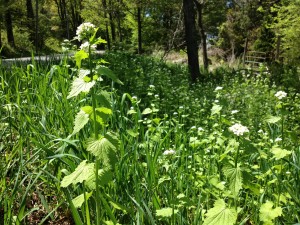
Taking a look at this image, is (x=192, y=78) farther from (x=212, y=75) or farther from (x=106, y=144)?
(x=106, y=144)

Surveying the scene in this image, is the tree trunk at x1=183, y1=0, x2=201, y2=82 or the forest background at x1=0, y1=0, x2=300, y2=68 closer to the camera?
the tree trunk at x1=183, y1=0, x2=201, y2=82

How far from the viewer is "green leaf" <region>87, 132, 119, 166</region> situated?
4.06ft

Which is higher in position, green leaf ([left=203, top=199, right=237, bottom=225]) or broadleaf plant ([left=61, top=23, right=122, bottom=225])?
broadleaf plant ([left=61, top=23, right=122, bottom=225])

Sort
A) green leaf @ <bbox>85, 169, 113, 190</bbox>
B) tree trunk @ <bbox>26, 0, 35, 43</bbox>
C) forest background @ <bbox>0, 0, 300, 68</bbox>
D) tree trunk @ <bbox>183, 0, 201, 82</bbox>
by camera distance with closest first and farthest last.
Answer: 1. green leaf @ <bbox>85, 169, 113, 190</bbox>
2. tree trunk @ <bbox>183, 0, 201, 82</bbox>
3. forest background @ <bbox>0, 0, 300, 68</bbox>
4. tree trunk @ <bbox>26, 0, 35, 43</bbox>

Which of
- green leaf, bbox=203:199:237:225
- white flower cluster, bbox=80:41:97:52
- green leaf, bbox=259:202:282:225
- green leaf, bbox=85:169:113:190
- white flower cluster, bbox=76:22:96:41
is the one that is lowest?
green leaf, bbox=259:202:282:225

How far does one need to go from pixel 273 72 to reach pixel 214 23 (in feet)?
83.5

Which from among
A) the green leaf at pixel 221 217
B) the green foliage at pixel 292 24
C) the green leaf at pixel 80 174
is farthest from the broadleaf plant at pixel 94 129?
the green foliage at pixel 292 24

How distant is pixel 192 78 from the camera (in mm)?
10219

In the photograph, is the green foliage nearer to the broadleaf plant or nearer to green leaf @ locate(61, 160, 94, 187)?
the broadleaf plant

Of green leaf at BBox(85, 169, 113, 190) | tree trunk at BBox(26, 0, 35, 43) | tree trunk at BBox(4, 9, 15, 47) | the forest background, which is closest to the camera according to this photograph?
green leaf at BBox(85, 169, 113, 190)

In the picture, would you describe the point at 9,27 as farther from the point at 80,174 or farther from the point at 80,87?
the point at 80,174

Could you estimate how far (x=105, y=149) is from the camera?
1.26 metres

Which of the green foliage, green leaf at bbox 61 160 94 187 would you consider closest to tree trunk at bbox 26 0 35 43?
the green foliage

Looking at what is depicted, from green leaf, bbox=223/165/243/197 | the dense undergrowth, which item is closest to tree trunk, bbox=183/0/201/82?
the dense undergrowth
